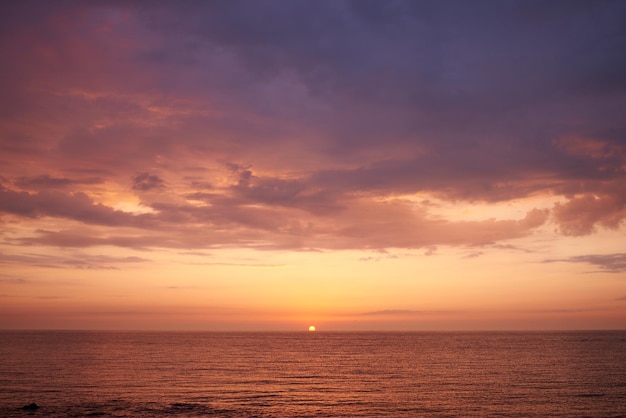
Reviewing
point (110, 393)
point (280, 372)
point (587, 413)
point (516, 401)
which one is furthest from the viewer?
point (280, 372)

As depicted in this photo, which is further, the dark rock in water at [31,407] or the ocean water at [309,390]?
the ocean water at [309,390]

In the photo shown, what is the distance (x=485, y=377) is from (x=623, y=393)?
20.9m

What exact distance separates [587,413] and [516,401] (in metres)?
7.84

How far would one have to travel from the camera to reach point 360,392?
66.2m

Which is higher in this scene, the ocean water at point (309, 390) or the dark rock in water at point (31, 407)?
the dark rock in water at point (31, 407)

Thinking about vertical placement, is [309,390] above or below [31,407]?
below

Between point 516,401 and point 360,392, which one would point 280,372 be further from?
point 516,401

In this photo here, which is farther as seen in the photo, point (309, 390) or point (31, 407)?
point (309, 390)

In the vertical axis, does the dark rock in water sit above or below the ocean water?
above

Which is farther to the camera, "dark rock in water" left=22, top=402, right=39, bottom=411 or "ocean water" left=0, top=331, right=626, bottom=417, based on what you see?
"ocean water" left=0, top=331, right=626, bottom=417

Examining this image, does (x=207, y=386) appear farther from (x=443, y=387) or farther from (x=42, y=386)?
(x=443, y=387)

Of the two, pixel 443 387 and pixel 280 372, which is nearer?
pixel 443 387

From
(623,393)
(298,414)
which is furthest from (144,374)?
(623,393)

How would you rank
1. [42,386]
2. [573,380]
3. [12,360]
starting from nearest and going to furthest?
[42,386] < [573,380] < [12,360]
